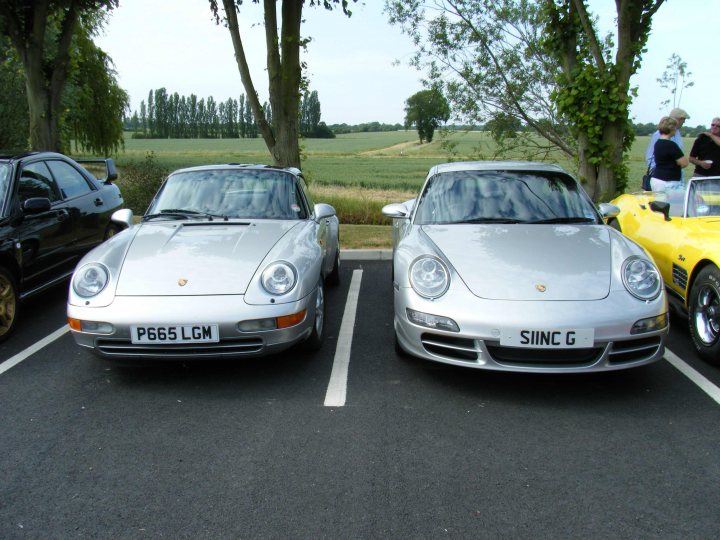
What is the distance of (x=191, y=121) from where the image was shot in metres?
77.5

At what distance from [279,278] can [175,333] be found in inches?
29.9

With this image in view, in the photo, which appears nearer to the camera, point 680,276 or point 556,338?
point 556,338

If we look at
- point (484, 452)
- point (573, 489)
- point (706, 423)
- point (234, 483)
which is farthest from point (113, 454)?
point (706, 423)

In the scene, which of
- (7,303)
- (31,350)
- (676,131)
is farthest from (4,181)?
(676,131)

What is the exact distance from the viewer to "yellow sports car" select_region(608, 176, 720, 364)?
14.4ft

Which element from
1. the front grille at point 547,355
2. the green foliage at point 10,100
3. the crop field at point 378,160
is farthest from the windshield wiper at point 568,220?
the green foliage at point 10,100

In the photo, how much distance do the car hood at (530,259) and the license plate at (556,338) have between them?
24 cm

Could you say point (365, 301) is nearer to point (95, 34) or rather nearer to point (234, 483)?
point (234, 483)

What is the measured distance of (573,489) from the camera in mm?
2783

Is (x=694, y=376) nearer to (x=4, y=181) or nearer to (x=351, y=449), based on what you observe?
(x=351, y=449)

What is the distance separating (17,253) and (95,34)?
86.5 feet

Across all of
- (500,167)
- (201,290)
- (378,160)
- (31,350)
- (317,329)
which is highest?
(500,167)

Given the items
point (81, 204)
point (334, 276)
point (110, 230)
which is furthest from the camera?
point (110, 230)

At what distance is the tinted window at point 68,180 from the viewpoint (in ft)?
20.3
